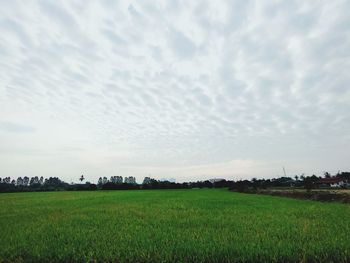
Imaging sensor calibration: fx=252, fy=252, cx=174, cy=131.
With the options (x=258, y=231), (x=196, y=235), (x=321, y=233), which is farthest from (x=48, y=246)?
(x=321, y=233)

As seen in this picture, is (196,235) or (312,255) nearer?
(312,255)

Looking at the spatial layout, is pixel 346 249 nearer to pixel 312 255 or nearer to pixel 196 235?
pixel 312 255

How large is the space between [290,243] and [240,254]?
1801 mm

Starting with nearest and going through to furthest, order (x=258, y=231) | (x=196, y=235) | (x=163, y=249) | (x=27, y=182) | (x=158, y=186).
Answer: (x=163, y=249), (x=196, y=235), (x=258, y=231), (x=158, y=186), (x=27, y=182)

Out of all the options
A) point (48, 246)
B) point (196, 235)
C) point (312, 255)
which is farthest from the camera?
point (196, 235)

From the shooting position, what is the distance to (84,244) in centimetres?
761

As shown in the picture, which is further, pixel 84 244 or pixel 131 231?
pixel 131 231

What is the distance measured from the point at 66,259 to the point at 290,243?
608 centimetres

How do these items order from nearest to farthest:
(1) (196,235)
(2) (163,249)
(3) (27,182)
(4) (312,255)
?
1. (4) (312,255)
2. (2) (163,249)
3. (1) (196,235)
4. (3) (27,182)

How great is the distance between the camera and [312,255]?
6.14 m

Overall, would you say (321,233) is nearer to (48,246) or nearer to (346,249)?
(346,249)

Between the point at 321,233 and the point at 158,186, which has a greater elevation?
the point at 158,186

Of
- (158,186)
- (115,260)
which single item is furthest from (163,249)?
(158,186)

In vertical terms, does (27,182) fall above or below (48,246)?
above
